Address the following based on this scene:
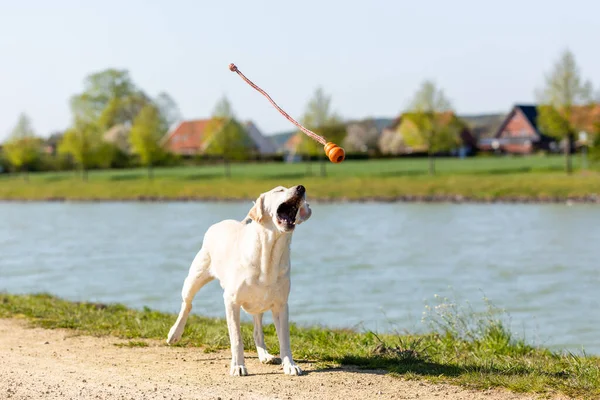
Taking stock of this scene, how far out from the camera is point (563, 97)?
6631 centimetres

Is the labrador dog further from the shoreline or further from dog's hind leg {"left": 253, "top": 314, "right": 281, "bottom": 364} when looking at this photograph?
the shoreline

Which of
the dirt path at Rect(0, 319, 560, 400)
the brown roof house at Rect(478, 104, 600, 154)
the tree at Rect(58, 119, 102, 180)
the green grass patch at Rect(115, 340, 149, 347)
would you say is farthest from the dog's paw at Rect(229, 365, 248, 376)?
the brown roof house at Rect(478, 104, 600, 154)

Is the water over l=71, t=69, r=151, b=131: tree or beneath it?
beneath

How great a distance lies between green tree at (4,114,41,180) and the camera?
92125mm

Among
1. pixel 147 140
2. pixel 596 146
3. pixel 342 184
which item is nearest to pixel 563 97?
pixel 596 146

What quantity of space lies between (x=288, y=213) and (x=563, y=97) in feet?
201

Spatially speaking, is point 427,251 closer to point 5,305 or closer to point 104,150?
point 5,305

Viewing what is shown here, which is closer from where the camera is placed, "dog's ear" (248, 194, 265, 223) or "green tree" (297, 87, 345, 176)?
"dog's ear" (248, 194, 265, 223)

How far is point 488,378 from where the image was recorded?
8.62m

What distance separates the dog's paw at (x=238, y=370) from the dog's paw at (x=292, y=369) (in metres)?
0.39

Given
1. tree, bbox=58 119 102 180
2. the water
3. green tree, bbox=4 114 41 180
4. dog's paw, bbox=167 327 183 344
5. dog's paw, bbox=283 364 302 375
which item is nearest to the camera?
dog's paw, bbox=283 364 302 375

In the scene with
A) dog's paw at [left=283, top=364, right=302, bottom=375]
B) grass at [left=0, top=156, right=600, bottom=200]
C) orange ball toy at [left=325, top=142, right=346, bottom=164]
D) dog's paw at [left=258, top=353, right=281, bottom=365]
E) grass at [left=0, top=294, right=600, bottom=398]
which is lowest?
grass at [left=0, top=156, right=600, bottom=200]

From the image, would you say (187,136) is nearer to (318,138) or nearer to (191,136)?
(191,136)

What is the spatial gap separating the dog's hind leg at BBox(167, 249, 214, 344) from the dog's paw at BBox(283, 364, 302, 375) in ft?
4.95
